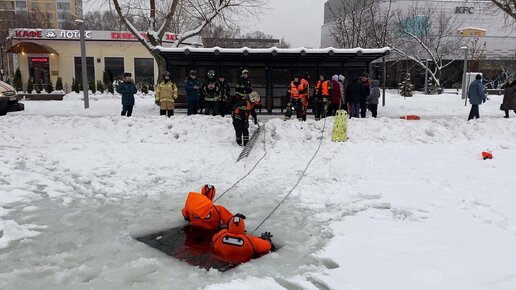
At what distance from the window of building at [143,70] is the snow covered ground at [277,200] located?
2902cm

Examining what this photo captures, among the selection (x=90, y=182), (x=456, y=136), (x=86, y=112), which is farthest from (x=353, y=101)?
(x=86, y=112)

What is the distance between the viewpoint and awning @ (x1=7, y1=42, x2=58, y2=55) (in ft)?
114

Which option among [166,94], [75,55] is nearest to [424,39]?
[75,55]

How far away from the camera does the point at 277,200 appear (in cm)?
718

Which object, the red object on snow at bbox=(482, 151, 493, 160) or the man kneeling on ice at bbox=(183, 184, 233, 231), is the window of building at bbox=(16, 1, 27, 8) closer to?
the red object on snow at bbox=(482, 151, 493, 160)

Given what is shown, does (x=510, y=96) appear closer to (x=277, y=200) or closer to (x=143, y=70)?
(x=277, y=200)

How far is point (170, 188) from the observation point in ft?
26.0

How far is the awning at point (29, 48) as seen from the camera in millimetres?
34844

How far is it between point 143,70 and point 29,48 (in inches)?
383

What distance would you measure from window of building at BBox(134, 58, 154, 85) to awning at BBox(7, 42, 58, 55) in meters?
7.04

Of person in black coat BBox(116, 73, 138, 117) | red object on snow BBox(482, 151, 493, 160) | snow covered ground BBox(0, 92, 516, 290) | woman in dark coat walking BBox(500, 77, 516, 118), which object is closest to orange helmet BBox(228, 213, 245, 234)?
snow covered ground BBox(0, 92, 516, 290)

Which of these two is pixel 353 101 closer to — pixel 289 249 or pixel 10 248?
pixel 289 249

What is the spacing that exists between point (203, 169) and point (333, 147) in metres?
3.47

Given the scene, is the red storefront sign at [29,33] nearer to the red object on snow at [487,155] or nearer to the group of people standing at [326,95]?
the group of people standing at [326,95]
